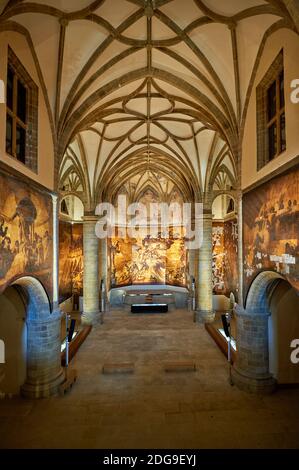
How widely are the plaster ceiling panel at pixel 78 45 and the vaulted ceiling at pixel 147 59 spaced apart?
3 centimetres

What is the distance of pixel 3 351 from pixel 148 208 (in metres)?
18.3

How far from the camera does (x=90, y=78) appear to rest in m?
9.09

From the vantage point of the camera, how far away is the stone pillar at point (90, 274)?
16.1m

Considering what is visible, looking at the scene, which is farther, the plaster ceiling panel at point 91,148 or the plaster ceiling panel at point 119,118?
the plaster ceiling panel at point 91,148

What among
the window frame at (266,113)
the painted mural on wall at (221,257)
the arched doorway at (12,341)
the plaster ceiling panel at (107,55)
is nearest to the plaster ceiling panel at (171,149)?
the painted mural on wall at (221,257)

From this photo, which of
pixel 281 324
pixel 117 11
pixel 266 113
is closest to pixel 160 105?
pixel 117 11

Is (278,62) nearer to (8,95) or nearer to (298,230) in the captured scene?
(298,230)

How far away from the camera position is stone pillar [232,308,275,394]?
336 inches

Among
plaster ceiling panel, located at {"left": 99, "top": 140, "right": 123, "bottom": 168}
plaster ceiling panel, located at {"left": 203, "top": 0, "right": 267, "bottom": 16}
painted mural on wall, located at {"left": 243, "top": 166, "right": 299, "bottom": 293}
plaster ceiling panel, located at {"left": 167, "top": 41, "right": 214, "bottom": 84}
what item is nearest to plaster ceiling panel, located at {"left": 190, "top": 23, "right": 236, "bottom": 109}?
plaster ceiling panel, located at {"left": 167, "top": 41, "right": 214, "bottom": 84}

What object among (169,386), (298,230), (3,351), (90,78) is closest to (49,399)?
(3,351)

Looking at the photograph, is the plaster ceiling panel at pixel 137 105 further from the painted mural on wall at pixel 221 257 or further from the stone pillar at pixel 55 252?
the painted mural on wall at pixel 221 257

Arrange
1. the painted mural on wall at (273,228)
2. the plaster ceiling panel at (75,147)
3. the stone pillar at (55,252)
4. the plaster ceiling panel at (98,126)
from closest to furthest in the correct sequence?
the painted mural on wall at (273,228), the stone pillar at (55,252), the plaster ceiling panel at (98,126), the plaster ceiling panel at (75,147)

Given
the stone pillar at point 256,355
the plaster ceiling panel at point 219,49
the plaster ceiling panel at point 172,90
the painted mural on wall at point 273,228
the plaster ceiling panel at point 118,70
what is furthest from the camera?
the plaster ceiling panel at point 172,90

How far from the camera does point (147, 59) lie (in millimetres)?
9148
